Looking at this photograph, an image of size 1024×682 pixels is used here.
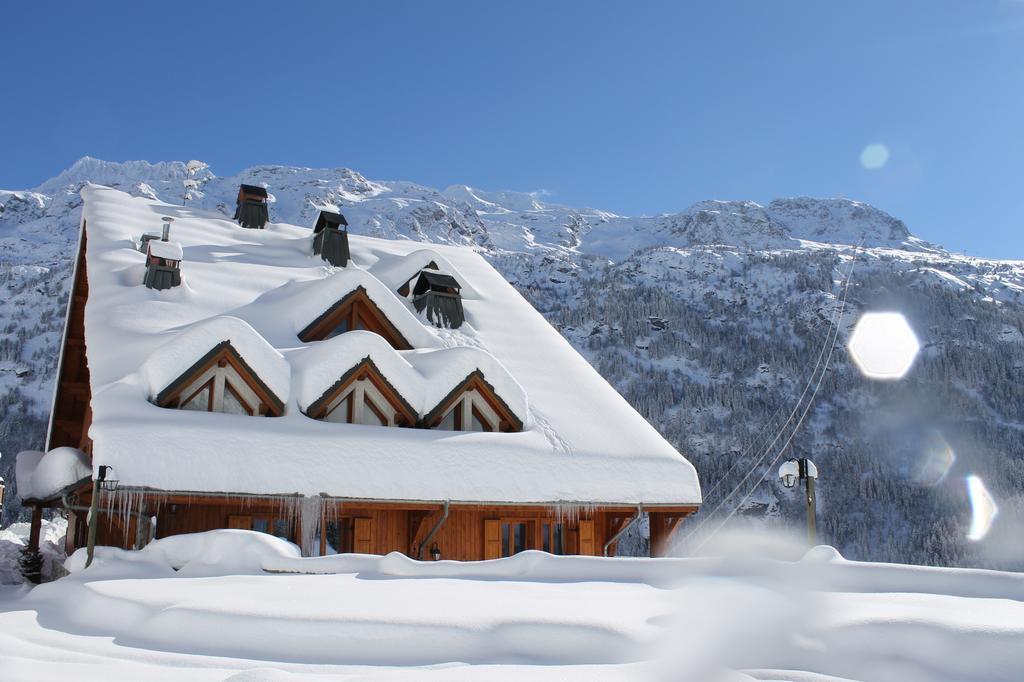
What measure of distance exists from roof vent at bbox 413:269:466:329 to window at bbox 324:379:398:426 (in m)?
3.75

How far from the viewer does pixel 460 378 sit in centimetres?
1334

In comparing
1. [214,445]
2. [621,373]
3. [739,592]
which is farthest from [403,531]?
[621,373]

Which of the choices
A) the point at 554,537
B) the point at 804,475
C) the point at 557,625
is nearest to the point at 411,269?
the point at 554,537

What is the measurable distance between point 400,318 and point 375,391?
7.98 ft

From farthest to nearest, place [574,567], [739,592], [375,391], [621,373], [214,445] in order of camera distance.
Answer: [621,373], [375,391], [214,445], [574,567], [739,592]

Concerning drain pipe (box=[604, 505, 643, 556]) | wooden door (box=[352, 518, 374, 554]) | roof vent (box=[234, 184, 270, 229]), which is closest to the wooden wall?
roof vent (box=[234, 184, 270, 229])

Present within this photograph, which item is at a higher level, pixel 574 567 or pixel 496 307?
pixel 496 307

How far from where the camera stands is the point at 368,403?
1305 cm

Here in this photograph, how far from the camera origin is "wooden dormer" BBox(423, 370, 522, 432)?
Result: 13.5 metres

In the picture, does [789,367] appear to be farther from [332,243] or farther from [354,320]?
[354,320]

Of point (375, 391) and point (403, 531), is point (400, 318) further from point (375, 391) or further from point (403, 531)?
point (403, 531)

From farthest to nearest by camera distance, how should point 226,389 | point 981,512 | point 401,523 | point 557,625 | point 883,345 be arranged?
1. point 883,345
2. point 981,512
3. point 401,523
4. point 226,389
5. point 557,625

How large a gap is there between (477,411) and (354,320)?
3229 mm

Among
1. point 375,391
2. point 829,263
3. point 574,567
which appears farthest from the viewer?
point 829,263
